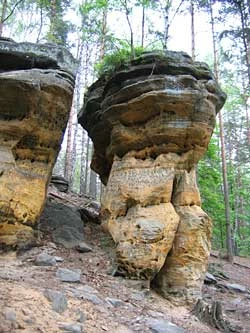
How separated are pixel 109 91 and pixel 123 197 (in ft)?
11.8

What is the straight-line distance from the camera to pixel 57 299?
600 cm

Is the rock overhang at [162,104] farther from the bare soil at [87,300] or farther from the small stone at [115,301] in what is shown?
the small stone at [115,301]

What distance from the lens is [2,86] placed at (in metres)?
8.87

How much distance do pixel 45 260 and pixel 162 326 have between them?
10.3 ft

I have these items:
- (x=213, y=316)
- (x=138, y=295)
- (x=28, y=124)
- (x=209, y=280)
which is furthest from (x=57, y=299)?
(x=209, y=280)

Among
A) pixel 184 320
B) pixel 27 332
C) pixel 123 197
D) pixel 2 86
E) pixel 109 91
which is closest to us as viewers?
pixel 27 332

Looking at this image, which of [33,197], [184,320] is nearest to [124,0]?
[33,197]

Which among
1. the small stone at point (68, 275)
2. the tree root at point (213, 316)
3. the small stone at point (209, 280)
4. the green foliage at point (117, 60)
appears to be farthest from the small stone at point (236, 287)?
the green foliage at point (117, 60)

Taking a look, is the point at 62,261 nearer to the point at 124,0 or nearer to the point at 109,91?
the point at 109,91

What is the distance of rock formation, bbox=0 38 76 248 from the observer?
873 centimetres

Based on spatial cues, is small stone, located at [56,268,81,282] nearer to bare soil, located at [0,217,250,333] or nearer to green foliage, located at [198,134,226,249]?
bare soil, located at [0,217,250,333]

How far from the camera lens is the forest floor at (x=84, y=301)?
5355mm

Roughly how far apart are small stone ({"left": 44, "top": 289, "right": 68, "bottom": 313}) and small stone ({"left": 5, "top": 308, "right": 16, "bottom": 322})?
0.78 m

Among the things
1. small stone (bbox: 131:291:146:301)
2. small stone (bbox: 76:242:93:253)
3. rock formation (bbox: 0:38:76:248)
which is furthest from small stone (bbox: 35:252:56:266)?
small stone (bbox: 131:291:146:301)
